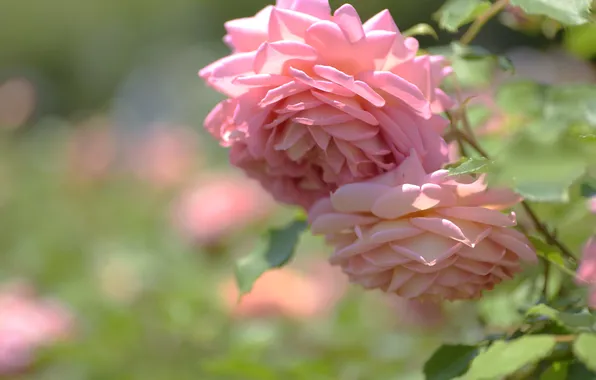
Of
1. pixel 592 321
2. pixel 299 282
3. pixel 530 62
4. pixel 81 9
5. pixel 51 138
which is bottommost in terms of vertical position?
pixel 81 9

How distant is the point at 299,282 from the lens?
147 cm

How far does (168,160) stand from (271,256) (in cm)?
213

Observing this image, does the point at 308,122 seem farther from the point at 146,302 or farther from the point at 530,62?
the point at 530,62

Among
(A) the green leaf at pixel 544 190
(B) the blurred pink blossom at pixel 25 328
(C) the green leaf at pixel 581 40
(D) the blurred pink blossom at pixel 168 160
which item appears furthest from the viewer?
(D) the blurred pink blossom at pixel 168 160

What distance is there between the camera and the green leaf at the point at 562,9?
517 millimetres

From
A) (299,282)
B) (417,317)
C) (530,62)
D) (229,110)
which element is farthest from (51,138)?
(229,110)

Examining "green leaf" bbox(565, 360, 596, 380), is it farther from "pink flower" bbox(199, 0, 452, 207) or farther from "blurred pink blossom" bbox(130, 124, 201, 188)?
"blurred pink blossom" bbox(130, 124, 201, 188)

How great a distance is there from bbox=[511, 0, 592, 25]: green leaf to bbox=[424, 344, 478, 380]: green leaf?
0.81 feet

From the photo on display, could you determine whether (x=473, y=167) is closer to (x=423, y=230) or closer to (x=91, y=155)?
(x=423, y=230)

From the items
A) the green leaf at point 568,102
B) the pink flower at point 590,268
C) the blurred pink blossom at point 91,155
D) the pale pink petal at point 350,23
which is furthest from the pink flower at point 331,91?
the blurred pink blossom at point 91,155

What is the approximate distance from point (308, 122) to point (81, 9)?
418 inches

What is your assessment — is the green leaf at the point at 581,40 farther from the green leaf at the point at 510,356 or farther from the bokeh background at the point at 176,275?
the green leaf at the point at 510,356

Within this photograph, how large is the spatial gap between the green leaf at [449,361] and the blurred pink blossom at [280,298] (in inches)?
30.2

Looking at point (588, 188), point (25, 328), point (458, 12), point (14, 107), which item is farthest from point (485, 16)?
point (14, 107)
